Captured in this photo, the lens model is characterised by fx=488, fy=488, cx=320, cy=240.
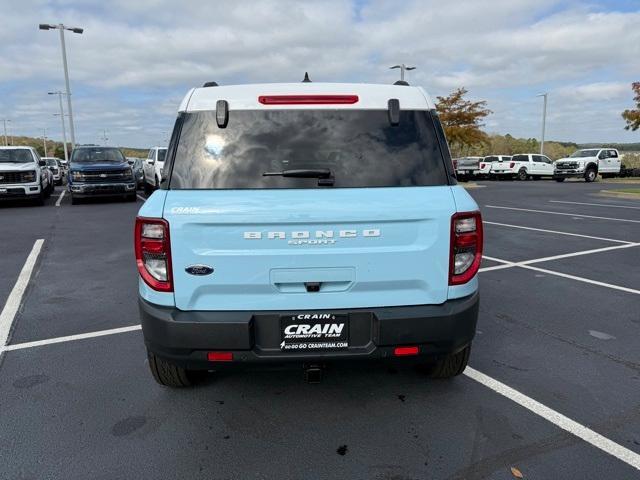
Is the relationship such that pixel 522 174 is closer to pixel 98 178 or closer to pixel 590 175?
pixel 590 175

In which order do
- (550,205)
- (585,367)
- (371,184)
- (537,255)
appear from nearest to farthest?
(371,184), (585,367), (537,255), (550,205)

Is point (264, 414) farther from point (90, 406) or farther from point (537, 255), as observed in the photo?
point (537, 255)

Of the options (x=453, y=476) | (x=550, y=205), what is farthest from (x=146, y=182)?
(x=453, y=476)

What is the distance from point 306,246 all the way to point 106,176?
15.6 meters

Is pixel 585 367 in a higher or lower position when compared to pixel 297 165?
lower

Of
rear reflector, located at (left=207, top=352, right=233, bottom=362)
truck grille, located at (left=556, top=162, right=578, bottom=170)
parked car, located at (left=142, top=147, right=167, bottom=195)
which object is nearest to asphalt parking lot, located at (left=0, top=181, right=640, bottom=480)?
rear reflector, located at (left=207, top=352, right=233, bottom=362)

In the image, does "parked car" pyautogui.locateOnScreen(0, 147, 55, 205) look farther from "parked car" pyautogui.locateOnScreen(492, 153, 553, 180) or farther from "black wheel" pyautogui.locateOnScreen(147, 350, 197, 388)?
"parked car" pyautogui.locateOnScreen(492, 153, 553, 180)

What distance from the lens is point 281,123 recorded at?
284 cm

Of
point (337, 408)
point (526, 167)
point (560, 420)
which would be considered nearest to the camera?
point (560, 420)

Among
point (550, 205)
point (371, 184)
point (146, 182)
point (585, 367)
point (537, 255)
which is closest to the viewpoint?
point (371, 184)

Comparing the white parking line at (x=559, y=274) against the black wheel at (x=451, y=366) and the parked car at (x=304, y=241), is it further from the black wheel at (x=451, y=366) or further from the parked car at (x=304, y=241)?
the parked car at (x=304, y=241)

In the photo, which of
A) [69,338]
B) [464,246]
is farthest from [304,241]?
[69,338]

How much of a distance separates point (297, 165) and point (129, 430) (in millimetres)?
1873

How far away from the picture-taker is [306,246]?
2.59m
